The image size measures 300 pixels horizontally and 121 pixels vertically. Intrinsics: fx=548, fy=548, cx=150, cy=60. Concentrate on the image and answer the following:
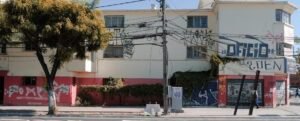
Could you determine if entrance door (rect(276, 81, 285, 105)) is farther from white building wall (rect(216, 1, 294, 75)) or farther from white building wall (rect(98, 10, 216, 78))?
white building wall (rect(98, 10, 216, 78))

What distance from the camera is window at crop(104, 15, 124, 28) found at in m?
43.1

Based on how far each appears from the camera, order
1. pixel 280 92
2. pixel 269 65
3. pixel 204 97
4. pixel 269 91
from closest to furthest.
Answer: pixel 269 65 < pixel 269 91 < pixel 204 97 < pixel 280 92

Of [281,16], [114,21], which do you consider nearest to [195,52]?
[114,21]

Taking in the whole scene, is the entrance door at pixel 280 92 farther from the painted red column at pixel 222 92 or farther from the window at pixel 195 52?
the window at pixel 195 52

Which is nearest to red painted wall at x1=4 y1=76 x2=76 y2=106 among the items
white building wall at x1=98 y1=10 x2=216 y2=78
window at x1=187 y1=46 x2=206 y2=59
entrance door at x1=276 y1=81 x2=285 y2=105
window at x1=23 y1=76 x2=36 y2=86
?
window at x1=23 y1=76 x2=36 y2=86

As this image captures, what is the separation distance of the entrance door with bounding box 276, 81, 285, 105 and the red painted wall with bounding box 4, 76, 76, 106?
615 inches

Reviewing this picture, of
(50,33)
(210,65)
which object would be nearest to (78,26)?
(50,33)

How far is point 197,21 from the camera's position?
42969 mm

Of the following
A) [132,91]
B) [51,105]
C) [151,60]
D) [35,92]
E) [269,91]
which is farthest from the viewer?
[151,60]

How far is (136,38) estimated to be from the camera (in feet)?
136

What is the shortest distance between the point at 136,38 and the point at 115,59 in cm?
279

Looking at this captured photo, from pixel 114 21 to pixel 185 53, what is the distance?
6136 mm

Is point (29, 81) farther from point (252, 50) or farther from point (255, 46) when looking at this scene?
point (255, 46)

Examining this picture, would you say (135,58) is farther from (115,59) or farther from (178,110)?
(178,110)
